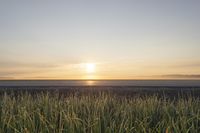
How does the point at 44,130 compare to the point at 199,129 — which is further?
the point at 199,129

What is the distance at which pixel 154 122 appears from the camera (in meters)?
7.33

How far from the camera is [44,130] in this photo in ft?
19.1

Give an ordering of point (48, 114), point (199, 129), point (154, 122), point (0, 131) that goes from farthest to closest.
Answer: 1. point (48, 114)
2. point (154, 122)
3. point (199, 129)
4. point (0, 131)

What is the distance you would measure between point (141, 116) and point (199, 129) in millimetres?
1588

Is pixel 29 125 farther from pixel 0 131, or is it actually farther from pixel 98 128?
pixel 98 128

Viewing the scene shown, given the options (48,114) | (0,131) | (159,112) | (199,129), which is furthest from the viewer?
(159,112)

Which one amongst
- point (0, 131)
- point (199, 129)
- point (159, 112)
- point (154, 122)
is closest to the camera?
point (0, 131)

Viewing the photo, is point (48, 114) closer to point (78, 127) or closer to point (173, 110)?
point (78, 127)

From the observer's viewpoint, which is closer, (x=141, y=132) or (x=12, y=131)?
(x=141, y=132)

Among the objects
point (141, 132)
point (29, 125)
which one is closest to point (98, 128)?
point (141, 132)

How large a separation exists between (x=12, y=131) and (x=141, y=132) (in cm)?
266

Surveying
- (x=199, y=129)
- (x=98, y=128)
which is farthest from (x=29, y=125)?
(x=199, y=129)

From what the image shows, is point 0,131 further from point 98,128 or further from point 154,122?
point 154,122

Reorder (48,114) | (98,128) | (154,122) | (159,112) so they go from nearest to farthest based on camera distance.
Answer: (98,128), (154,122), (48,114), (159,112)
